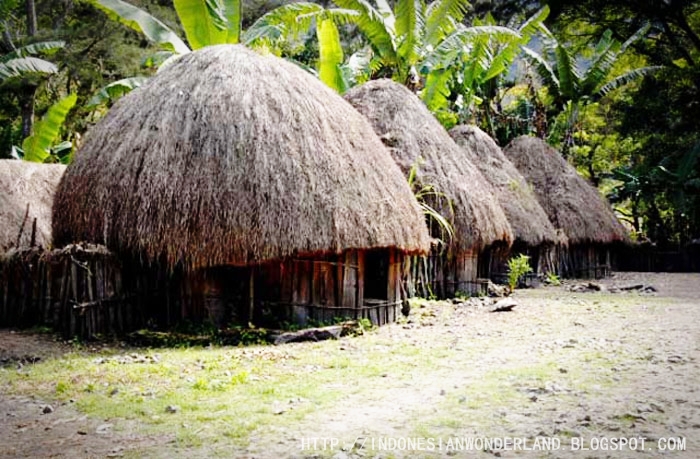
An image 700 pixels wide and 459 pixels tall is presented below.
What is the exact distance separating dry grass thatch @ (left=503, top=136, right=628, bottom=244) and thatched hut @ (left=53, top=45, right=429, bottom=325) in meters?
9.02

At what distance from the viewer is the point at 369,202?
8.30m

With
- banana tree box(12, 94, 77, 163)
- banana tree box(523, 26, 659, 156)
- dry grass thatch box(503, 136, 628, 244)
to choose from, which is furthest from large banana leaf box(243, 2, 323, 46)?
dry grass thatch box(503, 136, 628, 244)

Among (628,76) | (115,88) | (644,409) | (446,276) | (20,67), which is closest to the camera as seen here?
(644,409)

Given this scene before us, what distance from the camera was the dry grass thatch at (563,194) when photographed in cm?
1683

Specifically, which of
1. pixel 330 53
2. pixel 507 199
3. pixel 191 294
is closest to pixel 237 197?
pixel 191 294

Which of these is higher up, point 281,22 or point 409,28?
point 281,22

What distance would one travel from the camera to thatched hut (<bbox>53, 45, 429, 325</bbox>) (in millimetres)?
7551

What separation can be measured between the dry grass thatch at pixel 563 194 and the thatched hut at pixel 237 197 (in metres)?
9.02

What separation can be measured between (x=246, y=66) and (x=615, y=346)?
5.84m

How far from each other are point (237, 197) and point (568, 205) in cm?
1171

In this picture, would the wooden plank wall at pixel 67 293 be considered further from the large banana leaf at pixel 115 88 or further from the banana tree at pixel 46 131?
the large banana leaf at pixel 115 88

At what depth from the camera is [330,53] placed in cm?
1294

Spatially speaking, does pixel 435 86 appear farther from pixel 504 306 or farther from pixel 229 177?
pixel 229 177

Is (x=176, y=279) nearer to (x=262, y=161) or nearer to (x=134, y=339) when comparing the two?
(x=134, y=339)
